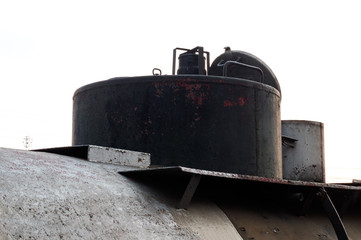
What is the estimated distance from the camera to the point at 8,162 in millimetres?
3424

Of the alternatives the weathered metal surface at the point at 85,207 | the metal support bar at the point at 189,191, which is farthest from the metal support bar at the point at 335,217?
the metal support bar at the point at 189,191

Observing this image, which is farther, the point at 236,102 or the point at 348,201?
the point at 348,201

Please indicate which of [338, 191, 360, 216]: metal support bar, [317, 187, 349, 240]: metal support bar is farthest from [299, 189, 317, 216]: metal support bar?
[338, 191, 360, 216]: metal support bar

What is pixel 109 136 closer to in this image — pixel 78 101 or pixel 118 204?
pixel 78 101

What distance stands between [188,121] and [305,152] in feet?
11.6

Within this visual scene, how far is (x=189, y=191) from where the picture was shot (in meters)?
3.94

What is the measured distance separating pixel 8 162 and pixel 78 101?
249cm

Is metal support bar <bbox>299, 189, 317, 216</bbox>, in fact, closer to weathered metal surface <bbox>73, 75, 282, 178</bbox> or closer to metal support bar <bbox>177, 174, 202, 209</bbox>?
weathered metal surface <bbox>73, 75, 282, 178</bbox>

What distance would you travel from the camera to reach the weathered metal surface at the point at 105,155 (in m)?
4.29

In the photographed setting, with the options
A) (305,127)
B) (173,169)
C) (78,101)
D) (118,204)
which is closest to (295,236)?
(173,169)

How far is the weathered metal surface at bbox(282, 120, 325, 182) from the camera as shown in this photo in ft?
26.2

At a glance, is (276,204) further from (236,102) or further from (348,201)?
(236,102)

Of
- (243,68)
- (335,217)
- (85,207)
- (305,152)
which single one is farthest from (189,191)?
(305,152)

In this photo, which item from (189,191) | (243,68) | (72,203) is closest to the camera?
(72,203)
